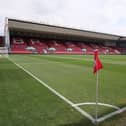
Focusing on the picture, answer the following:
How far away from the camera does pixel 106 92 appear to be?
7.84 meters

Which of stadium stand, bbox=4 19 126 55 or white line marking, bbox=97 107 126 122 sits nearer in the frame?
white line marking, bbox=97 107 126 122

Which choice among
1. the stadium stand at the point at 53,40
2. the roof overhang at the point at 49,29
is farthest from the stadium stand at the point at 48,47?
the roof overhang at the point at 49,29

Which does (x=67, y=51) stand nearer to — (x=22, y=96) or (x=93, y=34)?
(x=93, y=34)

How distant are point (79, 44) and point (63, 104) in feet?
246

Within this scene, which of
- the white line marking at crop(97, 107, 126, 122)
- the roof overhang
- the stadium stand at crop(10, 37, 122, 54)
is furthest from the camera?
the stadium stand at crop(10, 37, 122, 54)

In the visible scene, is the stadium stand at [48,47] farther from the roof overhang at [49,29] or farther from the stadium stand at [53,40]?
the roof overhang at [49,29]

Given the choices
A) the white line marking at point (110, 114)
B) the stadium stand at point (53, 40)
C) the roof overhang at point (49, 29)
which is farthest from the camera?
the stadium stand at point (53, 40)

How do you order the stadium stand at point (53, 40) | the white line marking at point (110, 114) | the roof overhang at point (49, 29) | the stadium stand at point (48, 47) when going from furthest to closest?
the stadium stand at point (48, 47) < the stadium stand at point (53, 40) < the roof overhang at point (49, 29) < the white line marking at point (110, 114)

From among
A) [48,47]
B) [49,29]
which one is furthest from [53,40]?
[49,29]

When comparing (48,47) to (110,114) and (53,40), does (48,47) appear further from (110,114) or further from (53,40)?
(110,114)

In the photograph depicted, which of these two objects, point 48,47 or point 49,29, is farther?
point 48,47

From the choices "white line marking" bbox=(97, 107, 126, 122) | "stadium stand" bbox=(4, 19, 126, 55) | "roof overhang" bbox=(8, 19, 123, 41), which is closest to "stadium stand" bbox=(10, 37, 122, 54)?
"stadium stand" bbox=(4, 19, 126, 55)

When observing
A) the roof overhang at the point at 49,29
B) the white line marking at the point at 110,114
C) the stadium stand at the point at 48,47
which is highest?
the roof overhang at the point at 49,29

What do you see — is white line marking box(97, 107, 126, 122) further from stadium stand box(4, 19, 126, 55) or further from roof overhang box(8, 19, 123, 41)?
roof overhang box(8, 19, 123, 41)
